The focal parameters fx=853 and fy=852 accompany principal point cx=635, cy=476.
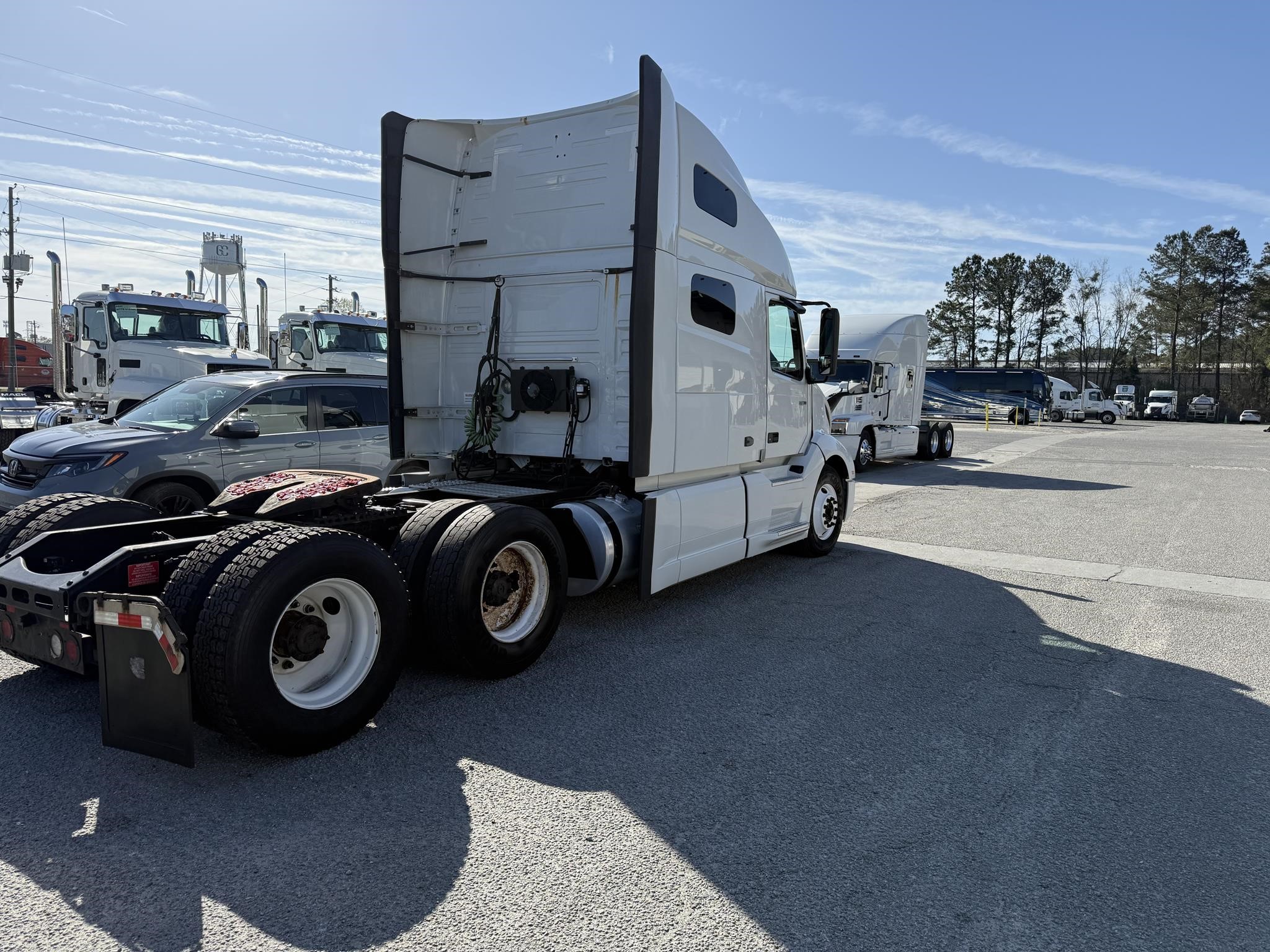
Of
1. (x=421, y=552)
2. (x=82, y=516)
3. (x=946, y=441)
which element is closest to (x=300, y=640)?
(x=421, y=552)

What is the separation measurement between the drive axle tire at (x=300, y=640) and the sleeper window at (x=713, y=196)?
3.56 m

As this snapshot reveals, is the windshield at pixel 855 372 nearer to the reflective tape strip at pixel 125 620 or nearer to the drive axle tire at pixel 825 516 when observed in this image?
the drive axle tire at pixel 825 516

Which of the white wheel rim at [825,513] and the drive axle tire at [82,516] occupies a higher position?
the drive axle tire at [82,516]

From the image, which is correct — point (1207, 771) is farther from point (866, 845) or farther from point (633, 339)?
point (633, 339)

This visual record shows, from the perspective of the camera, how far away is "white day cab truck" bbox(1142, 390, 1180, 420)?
194 ft

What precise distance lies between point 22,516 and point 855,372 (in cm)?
1619

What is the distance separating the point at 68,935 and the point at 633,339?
4.08m

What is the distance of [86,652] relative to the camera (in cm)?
363

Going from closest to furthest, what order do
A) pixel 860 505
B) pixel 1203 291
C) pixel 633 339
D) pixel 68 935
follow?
pixel 68 935 < pixel 633 339 < pixel 860 505 < pixel 1203 291

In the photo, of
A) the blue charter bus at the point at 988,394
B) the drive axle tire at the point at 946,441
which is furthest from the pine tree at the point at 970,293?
the drive axle tire at the point at 946,441

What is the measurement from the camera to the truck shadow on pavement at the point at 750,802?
2691 millimetres

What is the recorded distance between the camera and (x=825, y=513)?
8.51 metres

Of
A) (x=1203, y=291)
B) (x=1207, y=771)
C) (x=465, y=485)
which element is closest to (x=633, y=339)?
(x=465, y=485)

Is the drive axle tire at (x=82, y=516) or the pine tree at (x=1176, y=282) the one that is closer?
the drive axle tire at (x=82, y=516)
